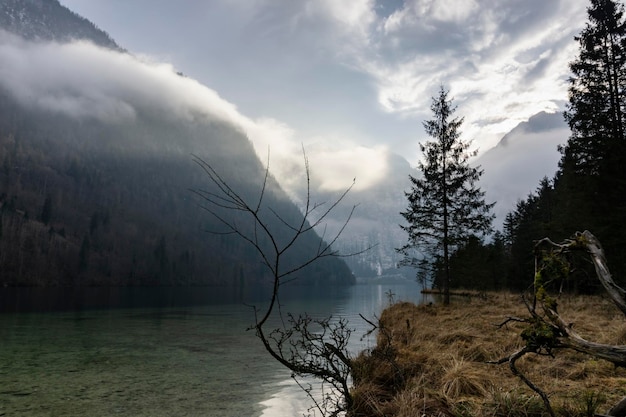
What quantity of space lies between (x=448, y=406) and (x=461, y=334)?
516cm

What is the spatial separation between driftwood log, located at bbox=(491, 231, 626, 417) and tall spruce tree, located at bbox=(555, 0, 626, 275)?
18.4 m

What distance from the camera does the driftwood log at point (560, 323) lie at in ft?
8.55

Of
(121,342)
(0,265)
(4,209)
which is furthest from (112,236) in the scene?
(121,342)

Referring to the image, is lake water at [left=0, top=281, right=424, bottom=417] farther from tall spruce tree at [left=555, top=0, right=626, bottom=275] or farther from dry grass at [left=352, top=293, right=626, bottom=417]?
tall spruce tree at [left=555, top=0, right=626, bottom=275]

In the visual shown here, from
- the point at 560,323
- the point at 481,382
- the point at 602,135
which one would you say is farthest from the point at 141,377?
the point at 602,135

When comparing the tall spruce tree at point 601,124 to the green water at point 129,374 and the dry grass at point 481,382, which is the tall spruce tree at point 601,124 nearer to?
the dry grass at point 481,382

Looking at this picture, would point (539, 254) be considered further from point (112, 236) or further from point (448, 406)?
point (112, 236)

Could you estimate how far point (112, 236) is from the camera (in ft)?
607

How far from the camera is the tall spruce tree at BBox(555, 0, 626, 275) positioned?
59.7ft

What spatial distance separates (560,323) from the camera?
2.99 metres

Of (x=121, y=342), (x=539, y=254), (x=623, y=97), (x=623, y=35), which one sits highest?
(x=623, y=35)

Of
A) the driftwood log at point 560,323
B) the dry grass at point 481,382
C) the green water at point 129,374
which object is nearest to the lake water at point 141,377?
the green water at point 129,374

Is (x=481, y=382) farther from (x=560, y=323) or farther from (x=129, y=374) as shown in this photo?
(x=129, y=374)

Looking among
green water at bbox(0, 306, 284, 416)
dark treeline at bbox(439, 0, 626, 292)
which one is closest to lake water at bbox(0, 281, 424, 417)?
green water at bbox(0, 306, 284, 416)
